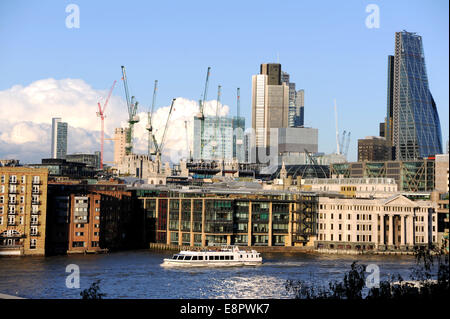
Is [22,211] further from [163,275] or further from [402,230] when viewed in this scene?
[402,230]

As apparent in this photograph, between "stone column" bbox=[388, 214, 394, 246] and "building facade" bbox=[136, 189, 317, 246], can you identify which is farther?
"stone column" bbox=[388, 214, 394, 246]

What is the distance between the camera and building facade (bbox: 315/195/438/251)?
10125 centimetres

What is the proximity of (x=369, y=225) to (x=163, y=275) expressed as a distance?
3721cm

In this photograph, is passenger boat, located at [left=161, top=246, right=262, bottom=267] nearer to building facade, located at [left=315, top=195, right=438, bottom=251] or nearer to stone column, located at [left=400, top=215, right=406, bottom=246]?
building facade, located at [left=315, top=195, right=438, bottom=251]

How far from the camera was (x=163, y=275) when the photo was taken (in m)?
73.1

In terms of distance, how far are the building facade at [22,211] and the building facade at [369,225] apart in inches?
1366

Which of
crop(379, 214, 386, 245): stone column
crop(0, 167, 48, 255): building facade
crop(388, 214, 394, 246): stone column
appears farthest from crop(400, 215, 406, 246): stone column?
crop(0, 167, 48, 255): building facade

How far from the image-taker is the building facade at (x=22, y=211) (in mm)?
87181

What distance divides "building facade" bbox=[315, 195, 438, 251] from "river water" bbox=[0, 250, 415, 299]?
7069 mm

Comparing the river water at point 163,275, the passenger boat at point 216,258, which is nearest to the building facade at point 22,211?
the river water at point 163,275

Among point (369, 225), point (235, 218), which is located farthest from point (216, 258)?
point (369, 225)
